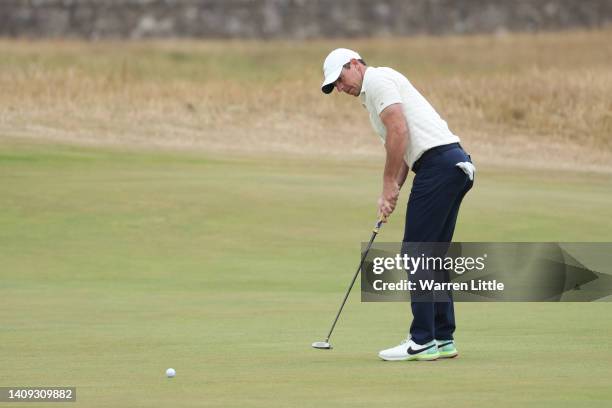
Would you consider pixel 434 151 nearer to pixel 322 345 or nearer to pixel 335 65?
pixel 335 65

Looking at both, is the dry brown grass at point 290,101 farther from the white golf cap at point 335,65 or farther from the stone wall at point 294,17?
the white golf cap at point 335,65

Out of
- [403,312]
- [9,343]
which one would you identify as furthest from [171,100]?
[9,343]

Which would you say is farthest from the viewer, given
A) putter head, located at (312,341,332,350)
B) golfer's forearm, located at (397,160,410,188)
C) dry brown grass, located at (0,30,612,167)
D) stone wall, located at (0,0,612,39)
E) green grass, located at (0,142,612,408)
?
stone wall, located at (0,0,612,39)

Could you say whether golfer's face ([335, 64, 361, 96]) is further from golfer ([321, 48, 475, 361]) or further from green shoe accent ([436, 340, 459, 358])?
green shoe accent ([436, 340, 459, 358])

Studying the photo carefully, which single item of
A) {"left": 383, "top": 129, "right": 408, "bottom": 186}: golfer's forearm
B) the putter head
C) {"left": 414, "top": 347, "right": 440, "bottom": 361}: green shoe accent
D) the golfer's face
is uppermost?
the golfer's face

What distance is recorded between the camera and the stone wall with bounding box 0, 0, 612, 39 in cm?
3850

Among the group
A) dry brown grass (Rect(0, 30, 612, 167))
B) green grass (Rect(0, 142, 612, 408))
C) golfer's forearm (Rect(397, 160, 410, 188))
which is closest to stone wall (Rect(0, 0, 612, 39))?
dry brown grass (Rect(0, 30, 612, 167))

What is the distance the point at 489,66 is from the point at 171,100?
27.9ft

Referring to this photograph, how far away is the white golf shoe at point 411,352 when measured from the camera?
7.85 m

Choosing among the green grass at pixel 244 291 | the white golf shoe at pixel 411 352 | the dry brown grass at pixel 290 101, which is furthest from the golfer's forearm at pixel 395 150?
the dry brown grass at pixel 290 101

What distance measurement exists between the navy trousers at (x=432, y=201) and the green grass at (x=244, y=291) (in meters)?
0.29

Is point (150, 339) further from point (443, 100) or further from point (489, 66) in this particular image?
point (489, 66)

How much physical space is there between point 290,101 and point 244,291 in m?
18.2

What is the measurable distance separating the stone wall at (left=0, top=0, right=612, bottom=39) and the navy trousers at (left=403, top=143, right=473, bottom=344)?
101 feet
